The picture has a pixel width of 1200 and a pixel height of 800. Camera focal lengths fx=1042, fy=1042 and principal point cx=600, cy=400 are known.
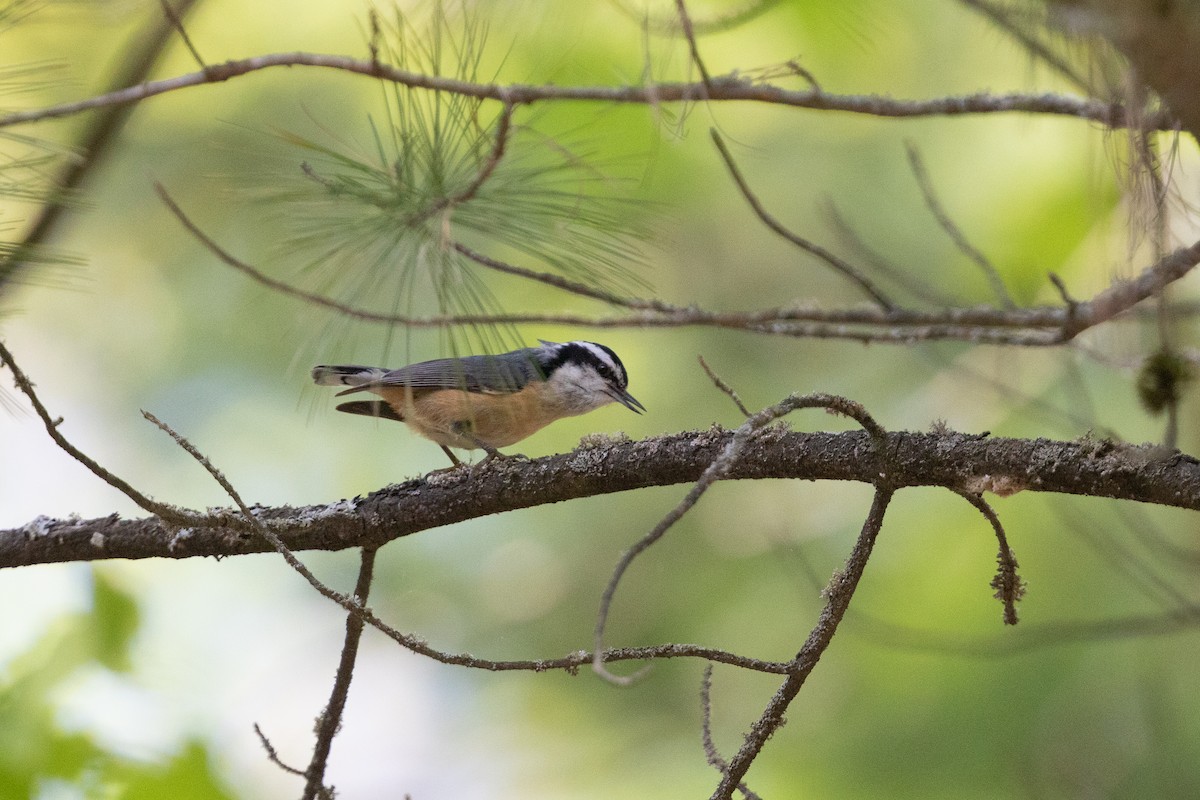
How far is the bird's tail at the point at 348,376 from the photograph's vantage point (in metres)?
2.65

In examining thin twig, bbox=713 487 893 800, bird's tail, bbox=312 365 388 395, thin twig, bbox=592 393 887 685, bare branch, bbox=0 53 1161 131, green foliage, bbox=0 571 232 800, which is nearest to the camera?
thin twig, bbox=592 393 887 685

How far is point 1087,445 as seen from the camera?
4.82 ft

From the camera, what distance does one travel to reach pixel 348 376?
107 inches

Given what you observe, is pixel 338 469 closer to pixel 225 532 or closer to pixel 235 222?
pixel 235 222

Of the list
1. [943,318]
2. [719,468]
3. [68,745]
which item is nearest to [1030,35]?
[943,318]

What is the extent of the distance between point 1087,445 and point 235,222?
A: 2.70m

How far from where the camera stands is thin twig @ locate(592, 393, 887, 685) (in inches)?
37.7

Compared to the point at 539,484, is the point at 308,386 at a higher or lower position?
higher

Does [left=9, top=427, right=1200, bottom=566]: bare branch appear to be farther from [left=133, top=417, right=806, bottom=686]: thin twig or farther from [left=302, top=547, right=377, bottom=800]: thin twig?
[left=133, top=417, right=806, bottom=686]: thin twig

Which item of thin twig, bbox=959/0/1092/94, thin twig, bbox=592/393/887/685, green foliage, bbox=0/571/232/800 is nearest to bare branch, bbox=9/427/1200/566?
thin twig, bbox=592/393/887/685

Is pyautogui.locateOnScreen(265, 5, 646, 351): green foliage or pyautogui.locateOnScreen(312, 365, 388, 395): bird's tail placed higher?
pyautogui.locateOnScreen(312, 365, 388, 395): bird's tail

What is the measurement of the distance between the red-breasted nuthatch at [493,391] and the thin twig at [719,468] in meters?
1.29

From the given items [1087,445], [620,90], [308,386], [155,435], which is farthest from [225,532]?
[155,435]

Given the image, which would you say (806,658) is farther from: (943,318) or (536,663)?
(943,318)
